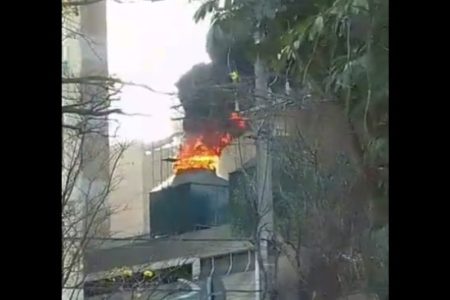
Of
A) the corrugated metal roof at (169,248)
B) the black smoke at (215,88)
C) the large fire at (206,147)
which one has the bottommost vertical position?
the corrugated metal roof at (169,248)

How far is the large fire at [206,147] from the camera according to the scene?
961 mm

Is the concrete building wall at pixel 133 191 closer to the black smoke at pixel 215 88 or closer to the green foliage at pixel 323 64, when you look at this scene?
the black smoke at pixel 215 88

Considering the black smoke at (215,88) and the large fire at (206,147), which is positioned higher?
the black smoke at (215,88)

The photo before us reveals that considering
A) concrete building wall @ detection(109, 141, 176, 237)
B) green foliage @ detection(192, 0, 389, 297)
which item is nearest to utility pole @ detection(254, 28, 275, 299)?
green foliage @ detection(192, 0, 389, 297)

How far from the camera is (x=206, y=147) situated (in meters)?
0.96

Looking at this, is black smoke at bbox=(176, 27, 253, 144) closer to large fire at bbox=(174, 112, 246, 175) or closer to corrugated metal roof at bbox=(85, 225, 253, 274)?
large fire at bbox=(174, 112, 246, 175)

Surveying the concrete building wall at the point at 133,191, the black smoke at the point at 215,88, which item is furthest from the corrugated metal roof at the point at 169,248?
the black smoke at the point at 215,88

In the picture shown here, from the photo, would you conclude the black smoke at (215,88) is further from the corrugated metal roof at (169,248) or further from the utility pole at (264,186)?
the corrugated metal roof at (169,248)

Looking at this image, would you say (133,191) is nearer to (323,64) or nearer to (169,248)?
(169,248)

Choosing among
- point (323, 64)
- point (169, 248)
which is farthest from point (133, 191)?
point (323, 64)

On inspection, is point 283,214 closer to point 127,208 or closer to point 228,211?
point 228,211

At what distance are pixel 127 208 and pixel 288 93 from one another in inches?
12.2

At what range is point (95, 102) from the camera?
946 millimetres
